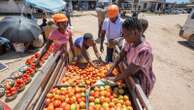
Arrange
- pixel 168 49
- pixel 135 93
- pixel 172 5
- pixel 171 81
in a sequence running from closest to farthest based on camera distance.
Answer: pixel 135 93, pixel 171 81, pixel 168 49, pixel 172 5

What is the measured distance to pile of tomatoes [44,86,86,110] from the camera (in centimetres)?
267

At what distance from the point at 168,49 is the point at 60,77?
28.6ft

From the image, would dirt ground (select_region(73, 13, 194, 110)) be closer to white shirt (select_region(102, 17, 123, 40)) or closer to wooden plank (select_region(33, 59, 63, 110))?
white shirt (select_region(102, 17, 123, 40))

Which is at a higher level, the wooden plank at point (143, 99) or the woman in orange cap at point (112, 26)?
the woman in orange cap at point (112, 26)

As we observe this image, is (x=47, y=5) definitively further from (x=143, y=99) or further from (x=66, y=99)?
(x=143, y=99)

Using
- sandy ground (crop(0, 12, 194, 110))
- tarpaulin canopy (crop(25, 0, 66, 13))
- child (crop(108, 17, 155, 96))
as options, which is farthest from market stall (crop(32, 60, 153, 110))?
tarpaulin canopy (crop(25, 0, 66, 13))

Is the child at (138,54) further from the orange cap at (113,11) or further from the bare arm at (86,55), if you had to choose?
the orange cap at (113,11)

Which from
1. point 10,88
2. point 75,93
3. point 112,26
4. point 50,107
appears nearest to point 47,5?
point 10,88

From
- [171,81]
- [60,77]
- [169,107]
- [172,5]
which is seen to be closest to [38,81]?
[60,77]

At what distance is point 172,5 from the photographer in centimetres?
4491

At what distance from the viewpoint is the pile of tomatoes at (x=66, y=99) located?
2.67 m

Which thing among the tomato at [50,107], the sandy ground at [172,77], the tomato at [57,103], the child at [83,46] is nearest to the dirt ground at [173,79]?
the sandy ground at [172,77]

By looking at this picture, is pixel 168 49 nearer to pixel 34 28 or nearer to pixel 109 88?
pixel 34 28

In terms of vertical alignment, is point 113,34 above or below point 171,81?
above
